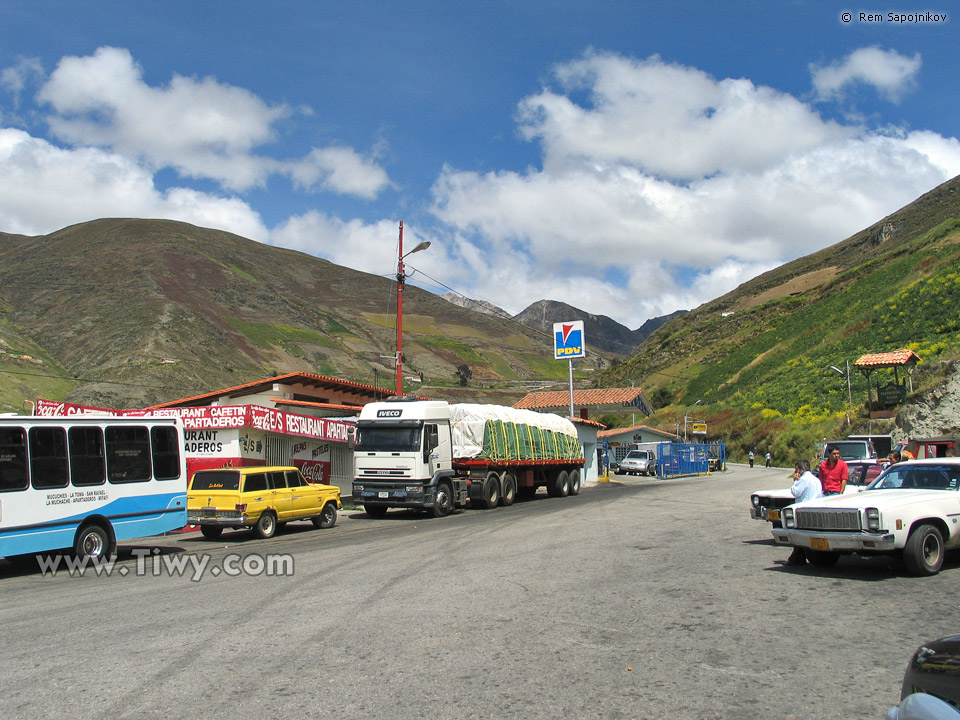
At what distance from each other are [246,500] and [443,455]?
23.4ft

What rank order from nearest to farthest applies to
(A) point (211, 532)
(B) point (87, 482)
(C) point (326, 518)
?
(B) point (87, 482) < (A) point (211, 532) < (C) point (326, 518)

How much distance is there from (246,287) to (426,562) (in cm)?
14010

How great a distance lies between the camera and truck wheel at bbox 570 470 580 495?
32250 millimetres

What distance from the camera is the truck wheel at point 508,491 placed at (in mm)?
25219

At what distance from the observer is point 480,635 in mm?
7039

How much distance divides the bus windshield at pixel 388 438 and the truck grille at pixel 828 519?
12462 millimetres

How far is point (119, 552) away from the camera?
14961 mm

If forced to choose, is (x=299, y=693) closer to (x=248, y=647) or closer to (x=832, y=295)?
(x=248, y=647)

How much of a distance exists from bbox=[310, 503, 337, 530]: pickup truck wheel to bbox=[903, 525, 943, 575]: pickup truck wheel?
13.3 metres

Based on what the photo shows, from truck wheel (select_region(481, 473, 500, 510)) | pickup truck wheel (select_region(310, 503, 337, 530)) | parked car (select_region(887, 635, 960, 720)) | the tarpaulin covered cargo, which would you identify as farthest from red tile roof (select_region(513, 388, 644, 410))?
parked car (select_region(887, 635, 960, 720))

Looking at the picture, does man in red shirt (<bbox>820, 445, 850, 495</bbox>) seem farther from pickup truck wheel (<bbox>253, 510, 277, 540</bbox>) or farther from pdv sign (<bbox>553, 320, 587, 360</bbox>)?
pdv sign (<bbox>553, 320, 587, 360</bbox>)

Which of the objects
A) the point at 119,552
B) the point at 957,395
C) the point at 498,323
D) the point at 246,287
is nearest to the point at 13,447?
the point at 119,552

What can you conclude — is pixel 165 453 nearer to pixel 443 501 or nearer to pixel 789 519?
pixel 443 501

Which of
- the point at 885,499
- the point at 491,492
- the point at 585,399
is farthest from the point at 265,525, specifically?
the point at 585,399
